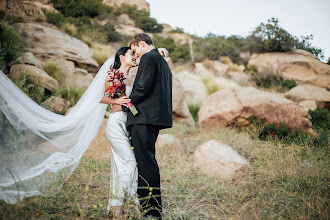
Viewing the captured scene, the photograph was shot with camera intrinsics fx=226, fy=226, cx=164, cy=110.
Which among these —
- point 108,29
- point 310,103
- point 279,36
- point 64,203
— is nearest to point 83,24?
point 108,29

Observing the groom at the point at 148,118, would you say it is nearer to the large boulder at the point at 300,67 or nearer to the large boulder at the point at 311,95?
the large boulder at the point at 311,95

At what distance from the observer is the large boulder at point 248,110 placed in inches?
262

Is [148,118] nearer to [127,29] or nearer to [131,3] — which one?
[127,29]

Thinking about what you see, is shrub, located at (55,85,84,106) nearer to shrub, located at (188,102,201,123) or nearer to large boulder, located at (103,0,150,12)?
shrub, located at (188,102,201,123)

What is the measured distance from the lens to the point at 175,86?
913 cm

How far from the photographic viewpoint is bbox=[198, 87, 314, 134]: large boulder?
6.65 meters

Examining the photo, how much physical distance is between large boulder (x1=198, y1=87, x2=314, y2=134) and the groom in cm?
475

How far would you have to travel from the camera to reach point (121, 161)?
2.90 metres

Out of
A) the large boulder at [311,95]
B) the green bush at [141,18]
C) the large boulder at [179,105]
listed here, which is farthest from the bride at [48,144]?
the green bush at [141,18]

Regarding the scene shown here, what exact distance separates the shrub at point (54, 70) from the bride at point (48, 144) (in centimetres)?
535

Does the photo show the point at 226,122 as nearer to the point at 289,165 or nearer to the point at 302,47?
the point at 289,165

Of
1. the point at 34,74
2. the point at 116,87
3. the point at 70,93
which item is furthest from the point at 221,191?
the point at 34,74

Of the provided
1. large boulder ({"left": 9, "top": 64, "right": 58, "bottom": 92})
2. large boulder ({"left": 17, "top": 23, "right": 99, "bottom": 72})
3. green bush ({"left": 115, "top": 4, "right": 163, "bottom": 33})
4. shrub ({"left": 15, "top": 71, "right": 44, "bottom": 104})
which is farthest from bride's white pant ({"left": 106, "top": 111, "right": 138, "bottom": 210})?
green bush ({"left": 115, "top": 4, "right": 163, "bottom": 33})

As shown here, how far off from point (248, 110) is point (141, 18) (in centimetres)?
1986
